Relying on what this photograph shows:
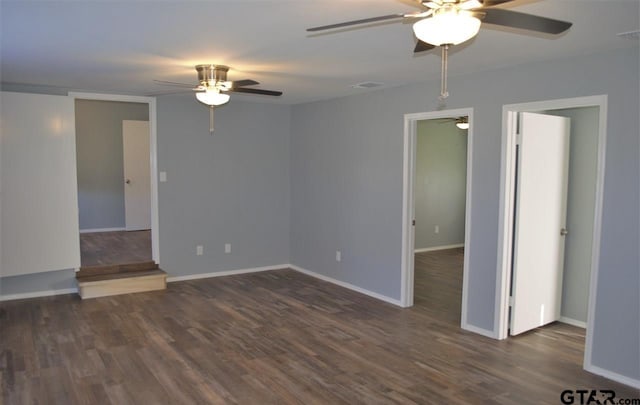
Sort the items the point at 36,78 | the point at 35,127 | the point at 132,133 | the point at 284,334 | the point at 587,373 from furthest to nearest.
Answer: the point at 132,133 < the point at 35,127 < the point at 36,78 < the point at 284,334 < the point at 587,373

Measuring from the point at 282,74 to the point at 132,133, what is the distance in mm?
5539

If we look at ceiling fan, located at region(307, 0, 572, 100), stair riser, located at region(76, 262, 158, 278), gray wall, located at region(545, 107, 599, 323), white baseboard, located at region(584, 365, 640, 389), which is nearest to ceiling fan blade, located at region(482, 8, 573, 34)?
ceiling fan, located at region(307, 0, 572, 100)

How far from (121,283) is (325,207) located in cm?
260

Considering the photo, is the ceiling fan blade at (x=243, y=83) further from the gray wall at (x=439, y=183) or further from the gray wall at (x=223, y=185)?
the gray wall at (x=439, y=183)

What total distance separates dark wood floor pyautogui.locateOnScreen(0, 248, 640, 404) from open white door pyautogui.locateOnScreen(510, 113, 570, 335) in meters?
0.26

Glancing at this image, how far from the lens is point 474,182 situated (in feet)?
14.0

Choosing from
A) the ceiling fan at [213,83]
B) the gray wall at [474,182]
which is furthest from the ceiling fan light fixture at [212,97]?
the gray wall at [474,182]

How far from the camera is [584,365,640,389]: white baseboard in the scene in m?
3.25

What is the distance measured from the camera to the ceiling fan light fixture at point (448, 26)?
185 cm

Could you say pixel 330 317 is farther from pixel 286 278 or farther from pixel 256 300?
pixel 286 278

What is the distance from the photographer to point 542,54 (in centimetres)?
350

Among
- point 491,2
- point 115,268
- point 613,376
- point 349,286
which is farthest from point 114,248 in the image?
point 491,2

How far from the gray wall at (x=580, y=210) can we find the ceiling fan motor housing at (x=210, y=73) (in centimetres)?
310

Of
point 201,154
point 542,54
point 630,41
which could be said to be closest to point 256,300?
point 201,154
